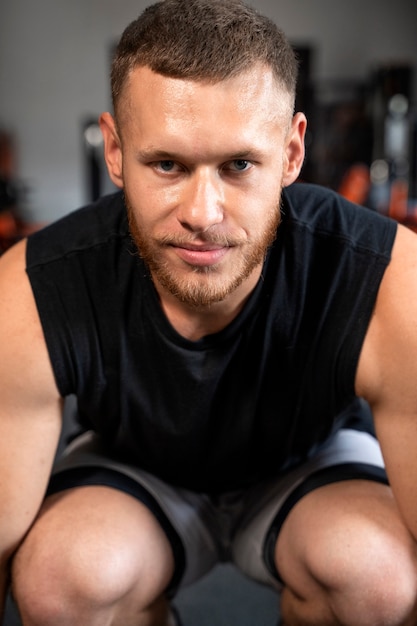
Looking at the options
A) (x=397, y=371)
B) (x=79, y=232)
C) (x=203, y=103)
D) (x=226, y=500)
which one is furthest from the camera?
(x=226, y=500)

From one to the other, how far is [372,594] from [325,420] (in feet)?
0.84

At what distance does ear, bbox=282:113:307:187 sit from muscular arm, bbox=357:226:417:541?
0.56ft

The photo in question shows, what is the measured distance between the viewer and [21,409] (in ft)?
3.55

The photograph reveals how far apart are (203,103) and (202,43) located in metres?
0.08

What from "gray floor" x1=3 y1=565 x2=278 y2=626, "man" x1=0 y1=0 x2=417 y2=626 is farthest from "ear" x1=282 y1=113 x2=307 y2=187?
"gray floor" x1=3 y1=565 x2=278 y2=626

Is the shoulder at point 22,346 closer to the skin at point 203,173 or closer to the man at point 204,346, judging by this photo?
the man at point 204,346

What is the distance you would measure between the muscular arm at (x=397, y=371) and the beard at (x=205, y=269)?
179 mm

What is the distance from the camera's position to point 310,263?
1114mm

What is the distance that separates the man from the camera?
0.97 m

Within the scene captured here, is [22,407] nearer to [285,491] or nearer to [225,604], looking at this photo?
[285,491]

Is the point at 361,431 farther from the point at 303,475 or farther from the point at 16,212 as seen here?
the point at 16,212

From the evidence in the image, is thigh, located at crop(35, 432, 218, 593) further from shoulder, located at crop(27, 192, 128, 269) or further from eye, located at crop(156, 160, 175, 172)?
eye, located at crop(156, 160, 175, 172)

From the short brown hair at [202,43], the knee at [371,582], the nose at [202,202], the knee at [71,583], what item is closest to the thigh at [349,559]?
the knee at [371,582]

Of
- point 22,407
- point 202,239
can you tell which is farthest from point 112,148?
point 22,407
